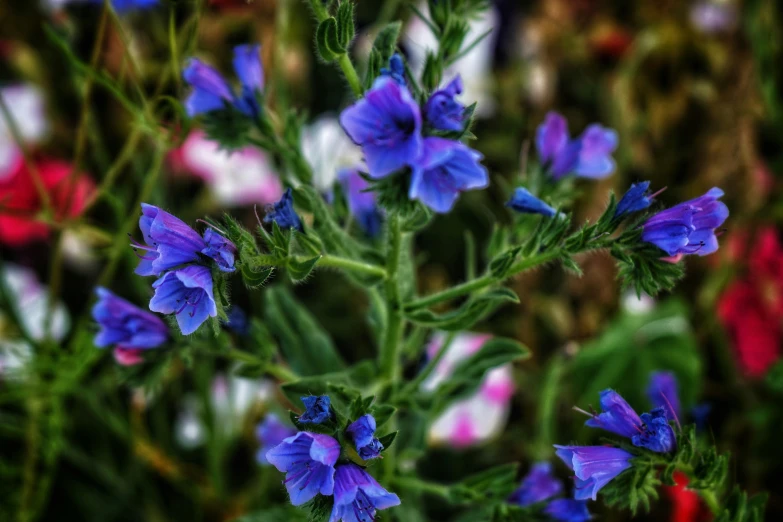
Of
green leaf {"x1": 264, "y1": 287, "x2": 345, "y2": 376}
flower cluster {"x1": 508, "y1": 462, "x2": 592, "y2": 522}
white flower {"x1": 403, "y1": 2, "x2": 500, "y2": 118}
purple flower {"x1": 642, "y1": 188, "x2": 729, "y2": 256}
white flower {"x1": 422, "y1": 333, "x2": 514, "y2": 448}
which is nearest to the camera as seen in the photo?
purple flower {"x1": 642, "y1": 188, "x2": 729, "y2": 256}

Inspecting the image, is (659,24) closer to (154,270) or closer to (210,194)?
(210,194)

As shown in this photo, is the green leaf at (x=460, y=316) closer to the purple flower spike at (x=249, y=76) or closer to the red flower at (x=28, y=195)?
the purple flower spike at (x=249, y=76)

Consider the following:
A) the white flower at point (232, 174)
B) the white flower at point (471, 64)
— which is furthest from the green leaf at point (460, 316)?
the white flower at point (471, 64)

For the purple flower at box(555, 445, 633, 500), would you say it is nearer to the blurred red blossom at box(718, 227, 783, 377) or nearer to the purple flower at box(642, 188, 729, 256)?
the purple flower at box(642, 188, 729, 256)

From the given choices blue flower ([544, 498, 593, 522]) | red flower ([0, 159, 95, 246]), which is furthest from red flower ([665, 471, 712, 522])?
red flower ([0, 159, 95, 246])

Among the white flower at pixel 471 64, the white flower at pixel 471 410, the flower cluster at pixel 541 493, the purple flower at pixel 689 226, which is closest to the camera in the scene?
the purple flower at pixel 689 226

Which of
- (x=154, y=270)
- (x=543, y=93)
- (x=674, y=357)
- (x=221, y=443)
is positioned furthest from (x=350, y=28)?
(x=543, y=93)
